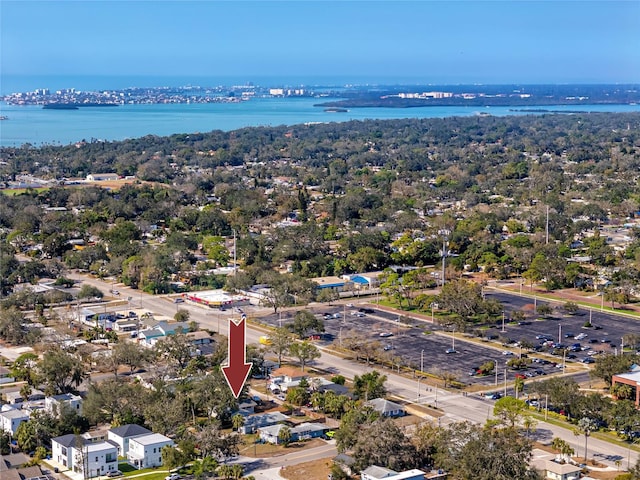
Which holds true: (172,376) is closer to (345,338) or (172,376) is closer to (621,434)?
(345,338)

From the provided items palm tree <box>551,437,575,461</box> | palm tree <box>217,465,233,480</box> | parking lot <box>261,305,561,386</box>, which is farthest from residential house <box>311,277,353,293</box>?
palm tree <box>217,465,233,480</box>

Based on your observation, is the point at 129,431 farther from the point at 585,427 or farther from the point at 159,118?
the point at 159,118

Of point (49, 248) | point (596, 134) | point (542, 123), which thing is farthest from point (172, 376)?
point (542, 123)

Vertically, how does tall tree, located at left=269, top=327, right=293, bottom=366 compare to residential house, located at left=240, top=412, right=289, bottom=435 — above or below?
above

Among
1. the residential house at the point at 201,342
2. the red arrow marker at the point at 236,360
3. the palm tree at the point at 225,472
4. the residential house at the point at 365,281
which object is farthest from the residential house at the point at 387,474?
the residential house at the point at 365,281

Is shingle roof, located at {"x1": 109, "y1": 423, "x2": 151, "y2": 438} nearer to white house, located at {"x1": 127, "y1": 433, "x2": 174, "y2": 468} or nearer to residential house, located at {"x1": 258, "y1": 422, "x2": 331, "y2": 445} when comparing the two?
white house, located at {"x1": 127, "y1": 433, "x2": 174, "y2": 468}
